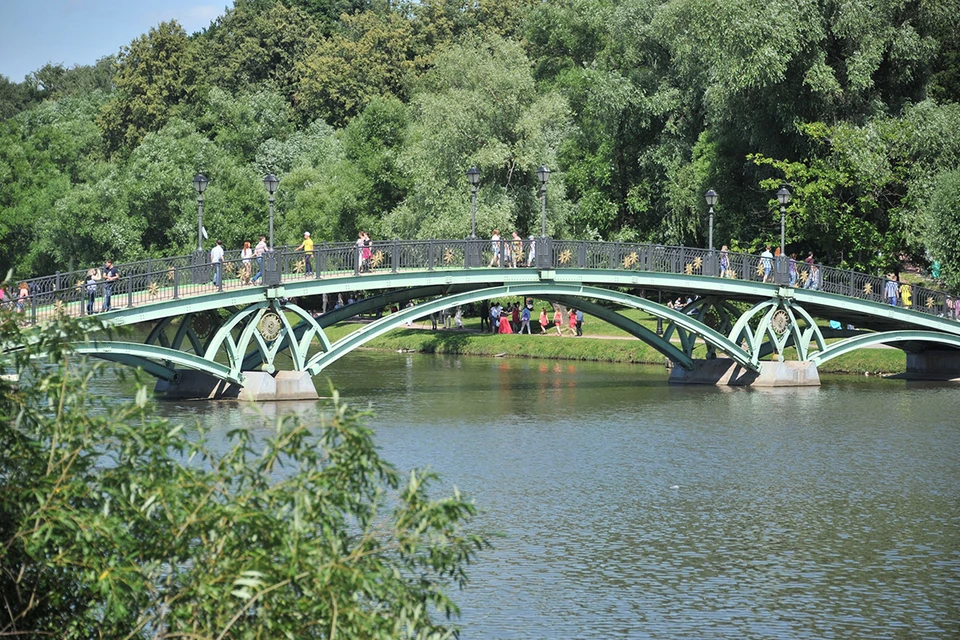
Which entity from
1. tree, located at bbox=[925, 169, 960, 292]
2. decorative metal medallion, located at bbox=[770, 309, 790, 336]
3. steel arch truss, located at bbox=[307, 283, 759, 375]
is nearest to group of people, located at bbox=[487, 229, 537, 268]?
steel arch truss, located at bbox=[307, 283, 759, 375]

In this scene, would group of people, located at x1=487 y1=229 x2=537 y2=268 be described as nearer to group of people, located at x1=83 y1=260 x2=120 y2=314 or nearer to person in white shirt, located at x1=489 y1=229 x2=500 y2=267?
person in white shirt, located at x1=489 y1=229 x2=500 y2=267

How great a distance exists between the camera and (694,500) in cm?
2622

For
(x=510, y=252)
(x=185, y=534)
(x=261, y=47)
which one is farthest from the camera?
(x=261, y=47)

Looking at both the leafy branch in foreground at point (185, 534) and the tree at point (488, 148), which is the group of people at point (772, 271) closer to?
the tree at point (488, 148)

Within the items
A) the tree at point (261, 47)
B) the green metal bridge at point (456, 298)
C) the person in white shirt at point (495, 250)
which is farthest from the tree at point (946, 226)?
the tree at point (261, 47)

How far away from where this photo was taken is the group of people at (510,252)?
41656mm

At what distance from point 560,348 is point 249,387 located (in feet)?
77.9

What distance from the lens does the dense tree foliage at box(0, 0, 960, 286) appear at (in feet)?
171

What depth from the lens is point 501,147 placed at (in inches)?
2317

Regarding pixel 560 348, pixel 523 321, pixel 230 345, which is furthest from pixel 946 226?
pixel 230 345

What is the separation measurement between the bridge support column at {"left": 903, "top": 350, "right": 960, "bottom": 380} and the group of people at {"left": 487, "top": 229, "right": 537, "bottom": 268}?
49.7 ft

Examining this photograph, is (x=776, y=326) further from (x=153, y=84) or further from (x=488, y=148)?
(x=153, y=84)

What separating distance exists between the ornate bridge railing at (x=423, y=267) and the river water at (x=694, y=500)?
3.12m

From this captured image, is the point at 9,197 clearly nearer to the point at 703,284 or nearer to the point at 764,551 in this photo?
the point at 703,284
